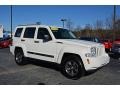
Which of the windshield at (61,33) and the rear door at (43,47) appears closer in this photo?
the rear door at (43,47)

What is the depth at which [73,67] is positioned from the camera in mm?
8461

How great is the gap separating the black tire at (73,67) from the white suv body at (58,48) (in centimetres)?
14

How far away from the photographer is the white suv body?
8133 millimetres

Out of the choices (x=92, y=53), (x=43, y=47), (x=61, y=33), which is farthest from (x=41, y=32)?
(x=92, y=53)

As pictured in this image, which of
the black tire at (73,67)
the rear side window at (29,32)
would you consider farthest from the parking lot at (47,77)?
the rear side window at (29,32)

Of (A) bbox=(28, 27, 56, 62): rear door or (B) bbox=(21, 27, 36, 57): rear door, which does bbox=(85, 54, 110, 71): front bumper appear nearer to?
(A) bbox=(28, 27, 56, 62): rear door

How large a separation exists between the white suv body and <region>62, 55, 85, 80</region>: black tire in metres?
0.14

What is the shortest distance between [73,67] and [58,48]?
38.7 inches

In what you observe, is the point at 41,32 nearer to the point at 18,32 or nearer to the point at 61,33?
the point at 61,33

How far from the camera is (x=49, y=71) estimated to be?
984cm

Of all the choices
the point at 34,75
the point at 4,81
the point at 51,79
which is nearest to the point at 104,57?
the point at 51,79

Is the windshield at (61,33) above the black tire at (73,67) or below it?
above

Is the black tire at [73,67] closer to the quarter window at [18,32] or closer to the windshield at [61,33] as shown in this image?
the windshield at [61,33]

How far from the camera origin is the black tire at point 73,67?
8.24m
